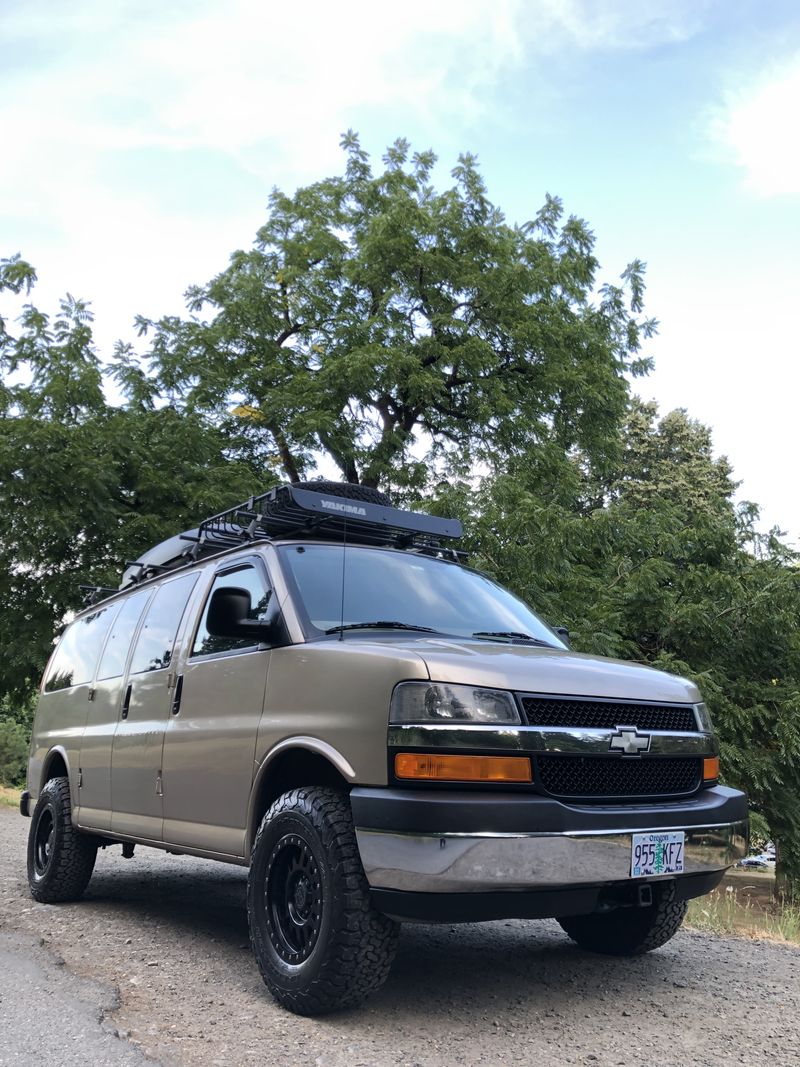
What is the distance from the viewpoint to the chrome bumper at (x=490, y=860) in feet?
11.5

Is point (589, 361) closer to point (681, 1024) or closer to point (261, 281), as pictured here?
point (261, 281)

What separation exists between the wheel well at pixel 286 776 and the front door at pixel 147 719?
1.19 meters

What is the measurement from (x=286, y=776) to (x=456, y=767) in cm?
114

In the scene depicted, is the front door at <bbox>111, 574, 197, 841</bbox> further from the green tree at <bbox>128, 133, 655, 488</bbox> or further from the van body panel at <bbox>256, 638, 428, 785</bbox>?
the green tree at <bbox>128, 133, 655, 488</bbox>

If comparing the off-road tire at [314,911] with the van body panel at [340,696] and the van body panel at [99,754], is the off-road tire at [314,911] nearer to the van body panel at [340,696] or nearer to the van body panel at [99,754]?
the van body panel at [340,696]

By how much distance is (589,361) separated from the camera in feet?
67.6

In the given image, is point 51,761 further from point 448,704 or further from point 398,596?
point 448,704

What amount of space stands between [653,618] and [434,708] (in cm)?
1192

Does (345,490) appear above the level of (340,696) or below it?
above

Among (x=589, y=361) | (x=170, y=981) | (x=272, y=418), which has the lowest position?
(x=170, y=981)

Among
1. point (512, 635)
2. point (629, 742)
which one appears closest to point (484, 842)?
point (629, 742)

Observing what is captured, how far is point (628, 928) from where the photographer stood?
16.5 feet

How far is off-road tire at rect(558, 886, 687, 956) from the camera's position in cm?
489

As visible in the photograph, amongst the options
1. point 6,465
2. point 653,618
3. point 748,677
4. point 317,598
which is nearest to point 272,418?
point 6,465
